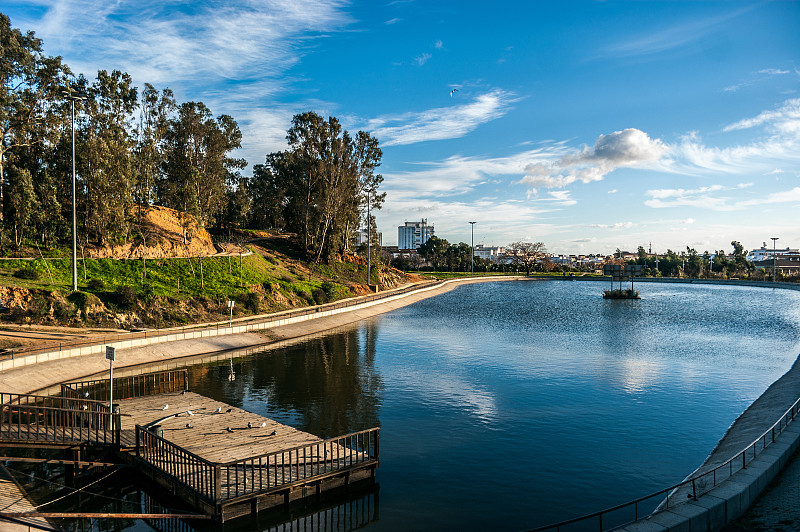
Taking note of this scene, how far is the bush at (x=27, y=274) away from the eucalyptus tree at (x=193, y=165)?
20.7m

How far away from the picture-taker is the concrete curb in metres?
13.2

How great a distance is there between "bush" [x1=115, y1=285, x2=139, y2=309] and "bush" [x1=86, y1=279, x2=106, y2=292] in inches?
70.1

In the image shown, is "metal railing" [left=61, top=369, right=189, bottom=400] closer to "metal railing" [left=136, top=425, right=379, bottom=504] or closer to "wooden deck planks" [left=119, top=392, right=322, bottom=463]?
"wooden deck planks" [left=119, top=392, right=322, bottom=463]

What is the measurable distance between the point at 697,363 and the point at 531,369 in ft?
45.7

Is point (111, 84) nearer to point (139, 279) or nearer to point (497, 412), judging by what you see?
point (139, 279)

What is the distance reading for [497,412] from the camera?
26594 mm

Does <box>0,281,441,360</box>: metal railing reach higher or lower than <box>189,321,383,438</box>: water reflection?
higher

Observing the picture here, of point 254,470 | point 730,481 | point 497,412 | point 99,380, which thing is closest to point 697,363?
point 497,412

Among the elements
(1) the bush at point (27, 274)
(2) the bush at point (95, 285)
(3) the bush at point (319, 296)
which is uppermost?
(1) the bush at point (27, 274)

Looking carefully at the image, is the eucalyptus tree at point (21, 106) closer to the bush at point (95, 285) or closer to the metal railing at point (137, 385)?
the bush at point (95, 285)

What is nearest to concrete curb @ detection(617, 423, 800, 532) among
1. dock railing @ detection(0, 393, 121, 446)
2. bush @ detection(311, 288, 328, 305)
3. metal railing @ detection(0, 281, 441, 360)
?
dock railing @ detection(0, 393, 121, 446)

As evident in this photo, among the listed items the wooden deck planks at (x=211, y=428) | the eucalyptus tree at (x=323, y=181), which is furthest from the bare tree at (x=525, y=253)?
the wooden deck planks at (x=211, y=428)

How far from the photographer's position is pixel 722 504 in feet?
46.5

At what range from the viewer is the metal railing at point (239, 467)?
15898 mm
